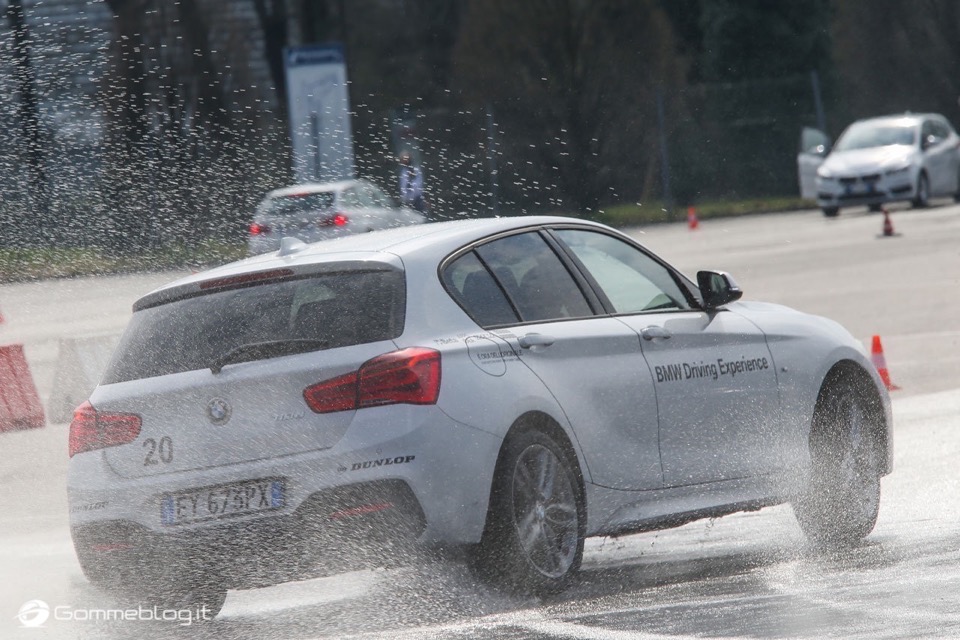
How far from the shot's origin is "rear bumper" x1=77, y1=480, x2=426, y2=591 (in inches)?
241

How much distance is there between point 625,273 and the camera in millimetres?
7762

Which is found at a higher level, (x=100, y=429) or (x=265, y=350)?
(x=265, y=350)

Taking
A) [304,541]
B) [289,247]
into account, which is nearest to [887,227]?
[289,247]

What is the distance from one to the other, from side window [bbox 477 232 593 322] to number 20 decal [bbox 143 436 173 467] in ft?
4.66

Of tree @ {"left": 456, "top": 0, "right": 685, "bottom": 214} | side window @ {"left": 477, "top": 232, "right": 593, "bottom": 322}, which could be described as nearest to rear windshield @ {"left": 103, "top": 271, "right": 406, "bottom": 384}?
side window @ {"left": 477, "top": 232, "right": 593, "bottom": 322}

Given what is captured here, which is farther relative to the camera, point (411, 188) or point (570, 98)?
point (570, 98)

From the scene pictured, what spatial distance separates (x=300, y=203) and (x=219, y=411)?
20.9 m

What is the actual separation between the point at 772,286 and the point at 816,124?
23.1 m

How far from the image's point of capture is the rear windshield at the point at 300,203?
26922mm

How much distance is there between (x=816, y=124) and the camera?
4362 centimetres

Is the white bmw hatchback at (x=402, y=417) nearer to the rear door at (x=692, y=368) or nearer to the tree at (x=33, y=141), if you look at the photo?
the rear door at (x=692, y=368)

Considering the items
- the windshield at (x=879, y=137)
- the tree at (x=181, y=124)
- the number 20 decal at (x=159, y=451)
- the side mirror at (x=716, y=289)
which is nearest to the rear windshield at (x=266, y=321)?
the number 20 decal at (x=159, y=451)

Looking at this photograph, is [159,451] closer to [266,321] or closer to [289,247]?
[266,321]

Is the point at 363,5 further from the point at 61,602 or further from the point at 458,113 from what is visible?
the point at 61,602
